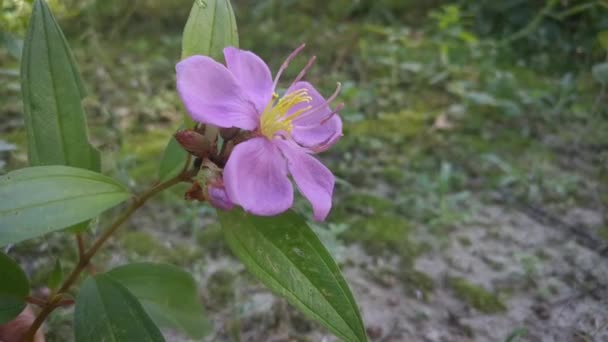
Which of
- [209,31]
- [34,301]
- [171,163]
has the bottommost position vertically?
[34,301]

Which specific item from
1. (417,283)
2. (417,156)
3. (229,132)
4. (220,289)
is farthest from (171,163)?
(417,156)

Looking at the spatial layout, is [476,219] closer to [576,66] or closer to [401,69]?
[401,69]

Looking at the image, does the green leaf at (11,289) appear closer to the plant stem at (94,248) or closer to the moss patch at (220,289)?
the plant stem at (94,248)

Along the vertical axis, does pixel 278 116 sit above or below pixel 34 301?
above

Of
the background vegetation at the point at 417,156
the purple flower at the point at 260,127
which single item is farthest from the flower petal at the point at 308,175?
the background vegetation at the point at 417,156

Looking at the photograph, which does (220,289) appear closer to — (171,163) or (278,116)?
(171,163)

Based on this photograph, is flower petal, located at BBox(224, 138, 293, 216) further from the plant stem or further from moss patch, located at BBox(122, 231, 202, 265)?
moss patch, located at BBox(122, 231, 202, 265)

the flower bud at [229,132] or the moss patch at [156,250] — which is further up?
the flower bud at [229,132]
